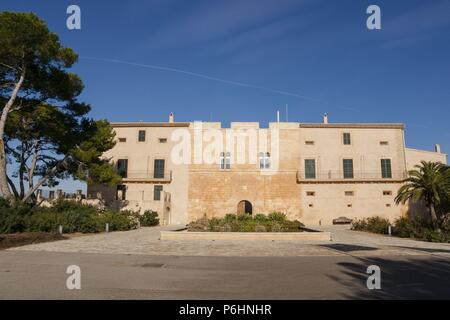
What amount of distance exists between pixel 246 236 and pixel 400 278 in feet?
32.0

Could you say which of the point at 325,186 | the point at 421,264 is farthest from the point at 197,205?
the point at 421,264

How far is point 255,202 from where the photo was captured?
3303 cm

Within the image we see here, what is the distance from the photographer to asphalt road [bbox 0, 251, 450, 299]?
5840 millimetres

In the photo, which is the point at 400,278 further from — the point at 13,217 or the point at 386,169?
the point at 386,169

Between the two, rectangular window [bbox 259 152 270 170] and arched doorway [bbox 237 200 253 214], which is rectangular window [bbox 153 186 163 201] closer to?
arched doorway [bbox 237 200 253 214]

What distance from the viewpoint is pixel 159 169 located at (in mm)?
33719

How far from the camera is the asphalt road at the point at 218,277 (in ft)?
19.2

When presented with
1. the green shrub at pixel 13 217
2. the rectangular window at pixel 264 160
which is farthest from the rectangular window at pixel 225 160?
the green shrub at pixel 13 217

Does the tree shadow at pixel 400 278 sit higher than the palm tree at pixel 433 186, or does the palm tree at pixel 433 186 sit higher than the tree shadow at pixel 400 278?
the palm tree at pixel 433 186

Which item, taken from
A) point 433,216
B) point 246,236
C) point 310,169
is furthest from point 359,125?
point 246,236

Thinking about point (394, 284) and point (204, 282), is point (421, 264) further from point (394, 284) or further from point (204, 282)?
point (204, 282)

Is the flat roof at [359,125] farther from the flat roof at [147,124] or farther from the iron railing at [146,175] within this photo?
the iron railing at [146,175]

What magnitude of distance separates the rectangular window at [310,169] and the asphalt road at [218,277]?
22.8 metres
